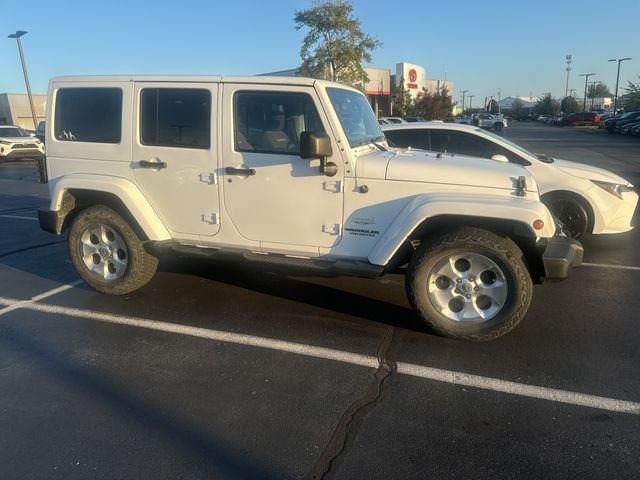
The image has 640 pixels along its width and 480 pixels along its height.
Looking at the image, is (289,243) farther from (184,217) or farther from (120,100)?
(120,100)

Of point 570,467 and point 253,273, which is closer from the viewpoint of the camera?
point 570,467

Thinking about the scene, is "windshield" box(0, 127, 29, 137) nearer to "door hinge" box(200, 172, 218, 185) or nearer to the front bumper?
"door hinge" box(200, 172, 218, 185)

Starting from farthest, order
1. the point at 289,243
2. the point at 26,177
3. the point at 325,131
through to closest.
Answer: the point at 26,177
the point at 289,243
the point at 325,131

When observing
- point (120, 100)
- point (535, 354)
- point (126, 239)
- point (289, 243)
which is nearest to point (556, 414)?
point (535, 354)

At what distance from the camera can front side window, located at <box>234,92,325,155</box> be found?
429cm

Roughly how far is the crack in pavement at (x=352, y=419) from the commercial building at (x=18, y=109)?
2101 inches

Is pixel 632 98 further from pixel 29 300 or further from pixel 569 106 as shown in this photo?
pixel 29 300

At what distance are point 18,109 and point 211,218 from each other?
54.4 meters

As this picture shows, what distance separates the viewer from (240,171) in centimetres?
445

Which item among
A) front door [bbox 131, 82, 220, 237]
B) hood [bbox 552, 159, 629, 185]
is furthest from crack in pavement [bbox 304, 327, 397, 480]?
hood [bbox 552, 159, 629, 185]

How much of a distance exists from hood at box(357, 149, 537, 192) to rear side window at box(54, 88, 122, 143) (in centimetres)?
240

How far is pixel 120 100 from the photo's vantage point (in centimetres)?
479

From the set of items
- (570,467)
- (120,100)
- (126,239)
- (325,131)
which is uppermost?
(120,100)

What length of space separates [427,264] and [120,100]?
3.20 meters
